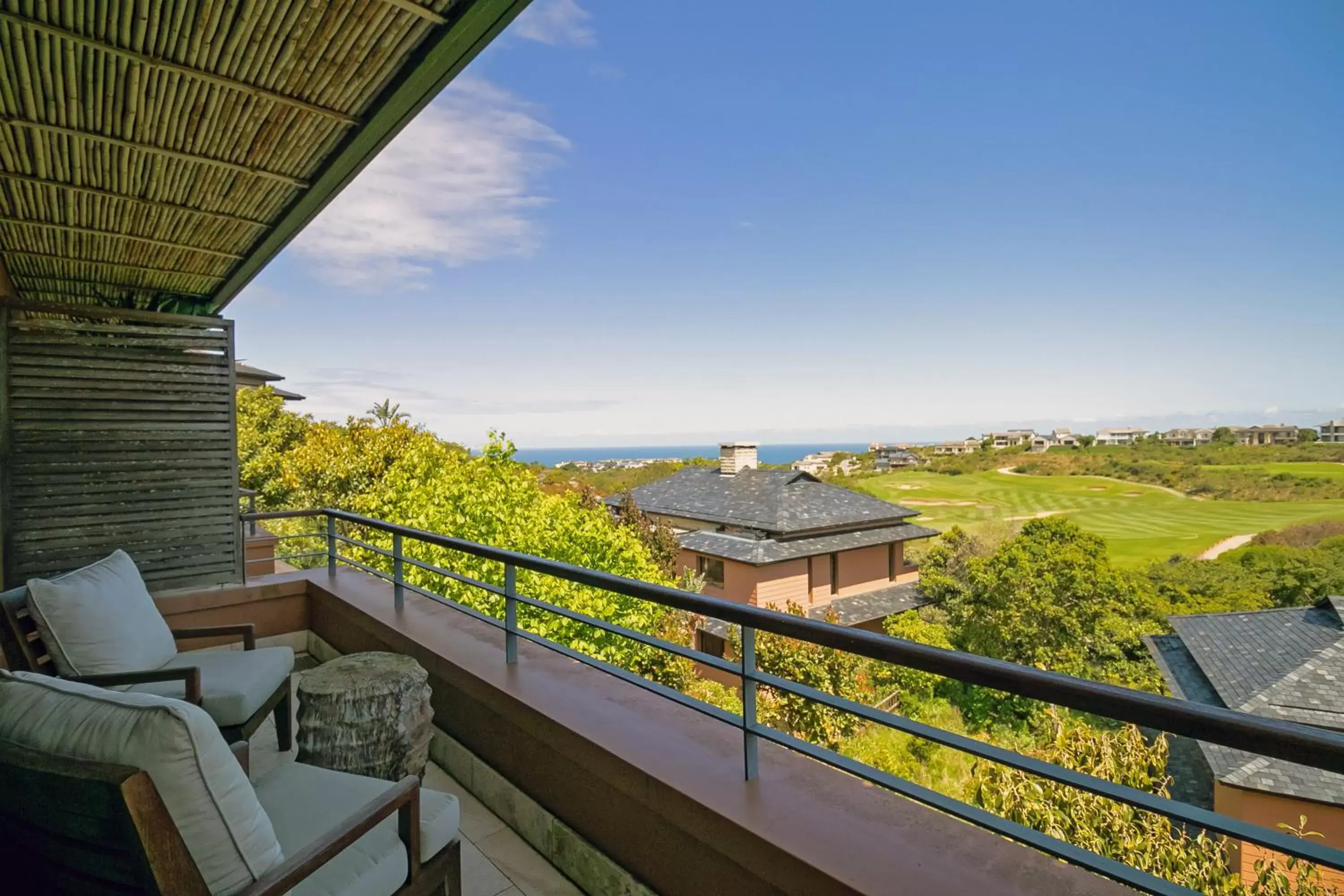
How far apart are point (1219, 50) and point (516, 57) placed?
54.7 metres

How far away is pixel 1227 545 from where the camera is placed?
122 ft

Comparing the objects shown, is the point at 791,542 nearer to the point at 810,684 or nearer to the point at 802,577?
the point at 802,577

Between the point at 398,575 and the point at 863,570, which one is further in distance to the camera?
the point at 863,570

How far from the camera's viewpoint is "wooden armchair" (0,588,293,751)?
2.42m

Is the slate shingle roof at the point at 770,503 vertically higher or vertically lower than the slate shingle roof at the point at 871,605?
higher

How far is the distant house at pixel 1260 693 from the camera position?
8711 millimetres

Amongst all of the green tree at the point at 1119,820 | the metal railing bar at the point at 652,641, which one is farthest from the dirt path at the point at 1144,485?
the metal railing bar at the point at 652,641

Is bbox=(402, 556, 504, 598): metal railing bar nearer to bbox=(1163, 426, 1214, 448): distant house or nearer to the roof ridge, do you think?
the roof ridge

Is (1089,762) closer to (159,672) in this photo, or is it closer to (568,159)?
(159,672)

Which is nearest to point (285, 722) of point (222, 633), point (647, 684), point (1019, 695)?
point (222, 633)

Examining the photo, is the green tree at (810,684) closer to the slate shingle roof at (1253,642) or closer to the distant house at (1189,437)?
the slate shingle roof at (1253,642)

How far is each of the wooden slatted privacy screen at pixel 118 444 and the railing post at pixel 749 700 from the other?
4.39 metres

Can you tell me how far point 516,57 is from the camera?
2111 cm

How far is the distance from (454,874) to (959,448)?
201 feet
